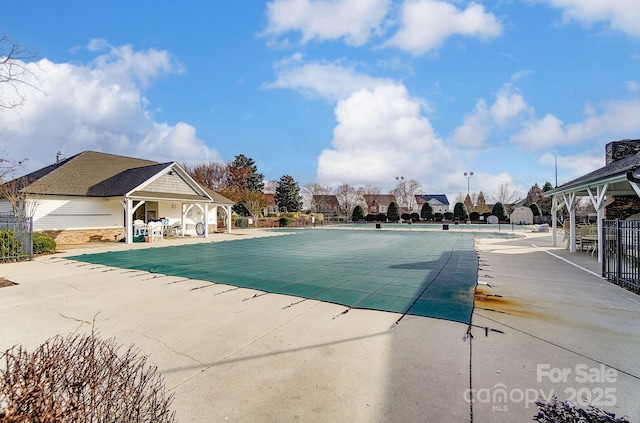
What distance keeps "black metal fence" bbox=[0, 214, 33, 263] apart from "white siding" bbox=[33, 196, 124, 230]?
5.64m

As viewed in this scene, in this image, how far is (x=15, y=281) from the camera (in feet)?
→ 24.0

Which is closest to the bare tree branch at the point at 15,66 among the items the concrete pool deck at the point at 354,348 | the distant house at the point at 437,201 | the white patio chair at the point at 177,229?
the concrete pool deck at the point at 354,348

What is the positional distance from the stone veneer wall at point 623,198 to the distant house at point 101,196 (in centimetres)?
2293

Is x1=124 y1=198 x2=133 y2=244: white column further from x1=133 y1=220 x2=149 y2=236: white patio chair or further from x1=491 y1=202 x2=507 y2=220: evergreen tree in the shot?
x1=491 y1=202 x2=507 y2=220: evergreen tree

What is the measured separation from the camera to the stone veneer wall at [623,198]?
14219 millimetres

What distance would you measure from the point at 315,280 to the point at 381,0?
27.2ft

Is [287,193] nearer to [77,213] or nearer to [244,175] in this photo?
[244,175]

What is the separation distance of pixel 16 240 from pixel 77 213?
7.23 metres

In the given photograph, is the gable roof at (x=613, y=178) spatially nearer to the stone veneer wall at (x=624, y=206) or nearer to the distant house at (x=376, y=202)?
the stone veneer wall at (x=624, y=206)

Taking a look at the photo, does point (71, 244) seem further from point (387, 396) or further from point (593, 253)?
point (593, 253)

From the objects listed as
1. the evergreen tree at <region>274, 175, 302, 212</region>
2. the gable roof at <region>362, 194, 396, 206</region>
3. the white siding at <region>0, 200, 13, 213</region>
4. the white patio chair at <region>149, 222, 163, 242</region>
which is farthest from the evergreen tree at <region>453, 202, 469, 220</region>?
the white siding at <region>0, 200, 13, 213</region>

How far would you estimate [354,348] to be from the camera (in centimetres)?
352

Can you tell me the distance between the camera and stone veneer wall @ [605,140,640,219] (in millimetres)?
14219

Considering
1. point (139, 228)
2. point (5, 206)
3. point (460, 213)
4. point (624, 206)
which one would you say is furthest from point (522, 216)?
point (5, 206)
